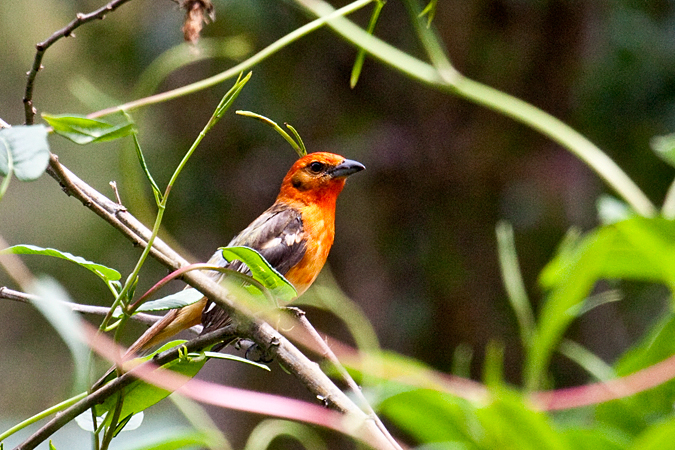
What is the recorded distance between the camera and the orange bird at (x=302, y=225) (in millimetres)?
2885

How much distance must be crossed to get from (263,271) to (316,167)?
1954 millimetres

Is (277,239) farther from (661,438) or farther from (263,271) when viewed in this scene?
(661,438)

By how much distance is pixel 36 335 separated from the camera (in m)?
6.79

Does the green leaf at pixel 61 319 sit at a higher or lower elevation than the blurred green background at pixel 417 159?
lower

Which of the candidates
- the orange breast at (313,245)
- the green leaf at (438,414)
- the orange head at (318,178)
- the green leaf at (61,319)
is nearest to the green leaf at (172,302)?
the green leaf at (61,319)

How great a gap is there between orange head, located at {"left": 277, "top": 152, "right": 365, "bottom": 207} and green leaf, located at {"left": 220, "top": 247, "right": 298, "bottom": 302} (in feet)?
5.97

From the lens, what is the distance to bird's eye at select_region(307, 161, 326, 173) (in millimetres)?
3178

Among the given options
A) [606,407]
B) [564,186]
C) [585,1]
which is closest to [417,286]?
[564,186]

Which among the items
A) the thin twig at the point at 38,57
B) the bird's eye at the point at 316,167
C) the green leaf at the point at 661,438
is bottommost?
the green leaf at the point at 661,438

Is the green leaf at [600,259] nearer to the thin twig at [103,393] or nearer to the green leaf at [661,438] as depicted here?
the green leaf at [661,438]

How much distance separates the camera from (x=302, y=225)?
10.1 ft

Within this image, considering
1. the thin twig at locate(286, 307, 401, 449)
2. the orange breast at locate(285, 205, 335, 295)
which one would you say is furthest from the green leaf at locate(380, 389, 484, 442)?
the orange breast at locate(285, 205, 335, 295)

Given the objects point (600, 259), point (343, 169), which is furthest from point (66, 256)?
point (343, 169)

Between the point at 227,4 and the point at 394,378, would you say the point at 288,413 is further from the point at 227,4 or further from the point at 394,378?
the point at 227,4
